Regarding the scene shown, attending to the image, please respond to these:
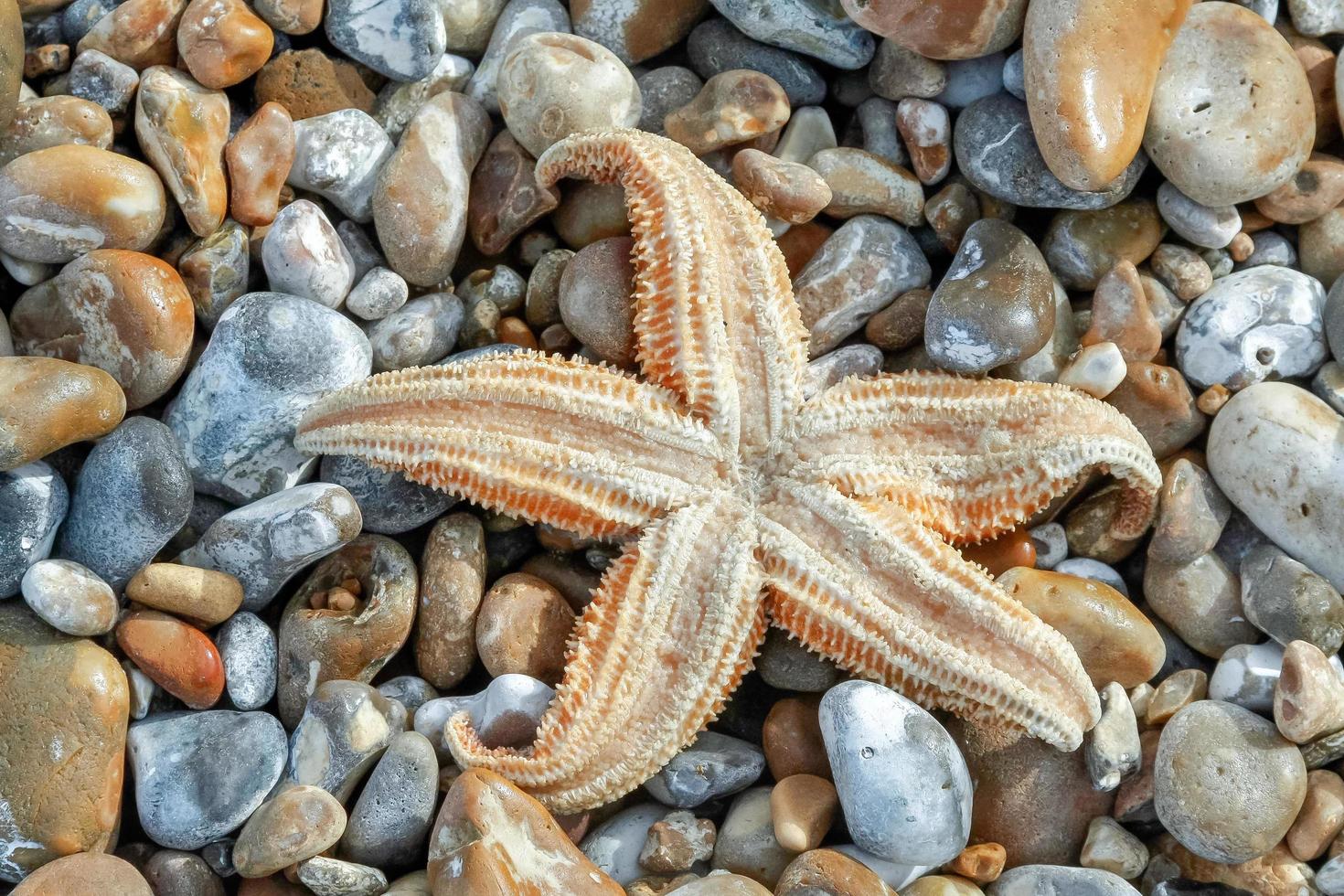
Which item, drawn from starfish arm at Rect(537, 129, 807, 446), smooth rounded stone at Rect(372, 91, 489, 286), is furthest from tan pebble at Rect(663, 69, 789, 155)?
smooth rounded stone at Rect(372, 91, 489, 286)

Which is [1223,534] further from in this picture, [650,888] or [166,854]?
[166,854]

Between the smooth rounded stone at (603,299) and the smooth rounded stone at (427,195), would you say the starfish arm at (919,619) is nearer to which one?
the smooth rounded stone at (603,299)

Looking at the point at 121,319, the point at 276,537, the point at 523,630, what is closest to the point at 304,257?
the point at 121,319

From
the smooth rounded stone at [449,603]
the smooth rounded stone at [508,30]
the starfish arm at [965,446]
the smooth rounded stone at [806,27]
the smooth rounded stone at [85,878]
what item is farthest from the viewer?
the smooth rounded stone at [508,30]

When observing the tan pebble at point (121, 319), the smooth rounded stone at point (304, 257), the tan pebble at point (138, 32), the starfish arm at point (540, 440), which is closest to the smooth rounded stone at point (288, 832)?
the starfish arm at point (540, 440)

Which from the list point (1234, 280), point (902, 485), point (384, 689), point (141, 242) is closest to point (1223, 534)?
point (1234, 280)

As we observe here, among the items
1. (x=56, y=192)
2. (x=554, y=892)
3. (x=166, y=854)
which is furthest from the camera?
(x=56, y=192)

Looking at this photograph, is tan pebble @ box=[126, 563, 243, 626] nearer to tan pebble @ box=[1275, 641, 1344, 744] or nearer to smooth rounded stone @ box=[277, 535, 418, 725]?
smooth rounded stone @ box=[277, 535, 418, 725]
